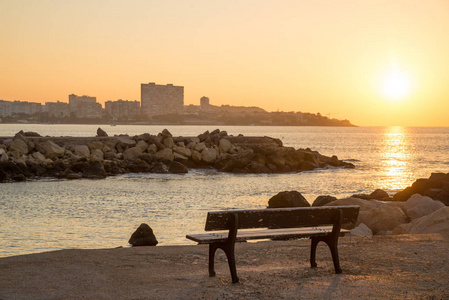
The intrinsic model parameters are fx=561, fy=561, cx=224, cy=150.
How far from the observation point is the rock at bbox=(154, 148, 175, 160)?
34156 mm

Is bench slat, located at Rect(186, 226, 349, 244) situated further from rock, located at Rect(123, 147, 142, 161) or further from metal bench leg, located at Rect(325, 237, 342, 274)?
rock, located at Rect(123, 147, 142, 161)

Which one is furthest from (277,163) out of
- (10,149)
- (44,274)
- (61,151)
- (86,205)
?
(44,274)

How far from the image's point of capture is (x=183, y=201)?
19719 mm

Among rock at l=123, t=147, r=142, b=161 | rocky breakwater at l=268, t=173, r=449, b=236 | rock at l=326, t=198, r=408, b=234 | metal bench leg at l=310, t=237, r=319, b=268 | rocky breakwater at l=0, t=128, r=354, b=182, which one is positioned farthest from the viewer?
rock at l=123, t=147, r=142, b=161

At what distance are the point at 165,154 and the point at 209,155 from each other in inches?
108

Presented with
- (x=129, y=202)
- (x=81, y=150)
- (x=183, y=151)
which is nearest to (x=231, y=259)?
(x=129, y=202)

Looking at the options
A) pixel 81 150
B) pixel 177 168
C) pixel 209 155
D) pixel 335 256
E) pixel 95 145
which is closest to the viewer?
pixel 335 256

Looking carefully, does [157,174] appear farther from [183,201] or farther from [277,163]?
[183,201]

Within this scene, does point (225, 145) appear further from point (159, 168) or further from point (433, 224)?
point (433, 224)

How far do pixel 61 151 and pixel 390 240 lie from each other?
25.2m

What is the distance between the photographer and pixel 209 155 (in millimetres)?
34938

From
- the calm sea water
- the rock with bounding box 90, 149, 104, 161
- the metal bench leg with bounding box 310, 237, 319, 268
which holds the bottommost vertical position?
the calm sea water

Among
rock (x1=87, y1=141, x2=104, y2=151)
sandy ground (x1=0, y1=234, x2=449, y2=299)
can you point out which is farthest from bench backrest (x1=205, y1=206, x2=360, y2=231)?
rock (x1=87, y1=141, x2=104, y2=151)

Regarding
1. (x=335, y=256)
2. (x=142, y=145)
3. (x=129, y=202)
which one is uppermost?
(x=335, y=256)
